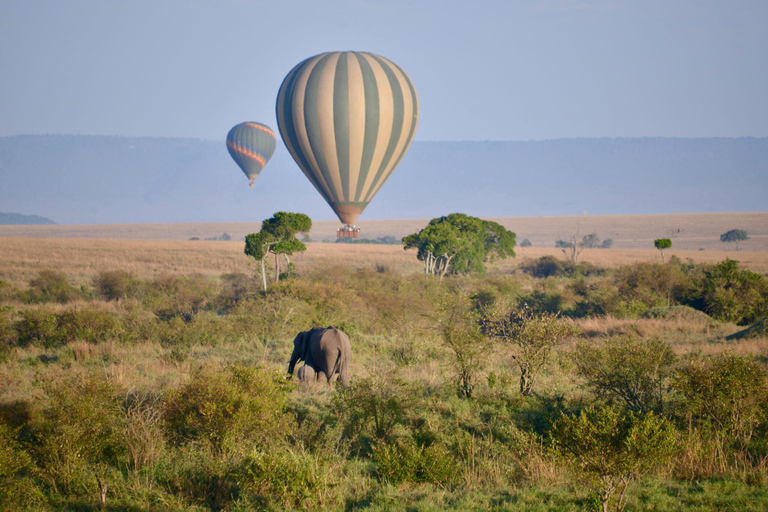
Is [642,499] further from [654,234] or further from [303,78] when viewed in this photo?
[654,234]

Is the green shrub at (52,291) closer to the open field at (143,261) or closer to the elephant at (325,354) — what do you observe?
the open field at (143,261)

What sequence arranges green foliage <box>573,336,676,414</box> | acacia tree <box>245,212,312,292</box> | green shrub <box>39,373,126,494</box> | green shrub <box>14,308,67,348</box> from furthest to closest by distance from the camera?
1. acacia tree <box>245,212,312,292</box>
2. green shrub <box>14,308,67,348</box>
3. green foliage <box>573,336,676,414</box>
4. green shrub <box>39,373,126,494</box>

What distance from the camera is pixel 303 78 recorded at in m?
36.1

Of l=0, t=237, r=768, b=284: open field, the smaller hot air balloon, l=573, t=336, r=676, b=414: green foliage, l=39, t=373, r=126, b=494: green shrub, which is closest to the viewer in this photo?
l=39, t=373, r=126, b=494: green shrub

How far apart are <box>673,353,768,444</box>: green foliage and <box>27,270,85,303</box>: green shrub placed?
96.5 feet

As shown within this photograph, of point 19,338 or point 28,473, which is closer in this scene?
point 28,473

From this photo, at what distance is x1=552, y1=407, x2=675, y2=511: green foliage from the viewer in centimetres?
733

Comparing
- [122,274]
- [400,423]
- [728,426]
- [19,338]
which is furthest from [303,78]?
[728,426]

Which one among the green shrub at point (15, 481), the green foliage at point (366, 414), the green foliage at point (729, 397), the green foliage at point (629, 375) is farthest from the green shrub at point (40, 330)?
the green foliage at point (729, 397)

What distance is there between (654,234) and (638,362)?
139595 millimetres

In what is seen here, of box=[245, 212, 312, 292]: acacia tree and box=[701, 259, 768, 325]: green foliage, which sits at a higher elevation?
box=[245, 212, 312, 292]: acacia tree

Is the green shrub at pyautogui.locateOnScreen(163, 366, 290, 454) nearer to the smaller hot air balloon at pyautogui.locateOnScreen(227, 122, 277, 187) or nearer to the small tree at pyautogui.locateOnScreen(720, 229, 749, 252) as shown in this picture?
the smaller hot air balloon at pyautogui.locateOnScreen(227, 122, 277, 187)

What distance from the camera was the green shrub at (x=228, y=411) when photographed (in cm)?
939

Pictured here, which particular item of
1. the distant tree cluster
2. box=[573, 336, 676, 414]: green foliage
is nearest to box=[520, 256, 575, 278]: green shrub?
the distant tree cluster
